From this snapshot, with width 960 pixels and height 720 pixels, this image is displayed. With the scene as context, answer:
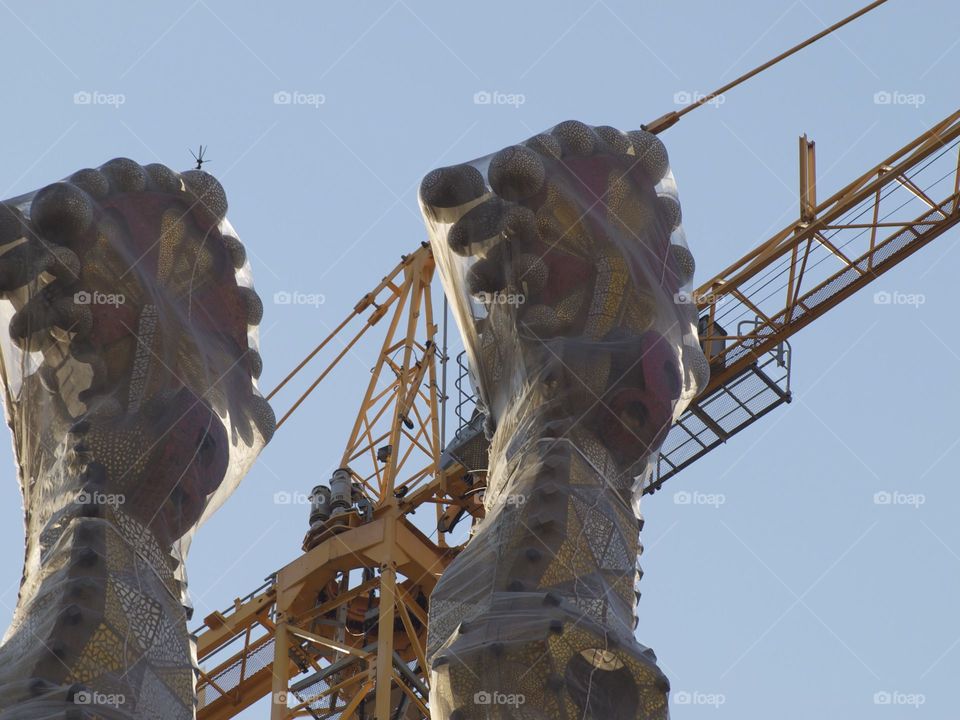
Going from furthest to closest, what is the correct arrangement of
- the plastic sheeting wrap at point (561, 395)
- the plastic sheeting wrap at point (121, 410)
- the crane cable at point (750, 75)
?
the crane cable at point (750, 75), the plastic sheeting wrap at point (121, 410), the plastic sheeting wrap at point (561, 395)

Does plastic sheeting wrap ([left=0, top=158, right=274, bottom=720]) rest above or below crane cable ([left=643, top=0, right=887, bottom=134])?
below

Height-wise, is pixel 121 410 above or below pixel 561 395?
above

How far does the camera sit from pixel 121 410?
18234mm

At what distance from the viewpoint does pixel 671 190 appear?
19.9m

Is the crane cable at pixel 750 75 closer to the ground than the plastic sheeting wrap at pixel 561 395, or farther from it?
farther from it

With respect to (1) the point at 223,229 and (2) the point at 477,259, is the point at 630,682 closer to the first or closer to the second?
(2) the point at 477,259

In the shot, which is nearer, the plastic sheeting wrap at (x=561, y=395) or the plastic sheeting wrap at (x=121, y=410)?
the plastic sheeting wrap at (x=561, y=395)

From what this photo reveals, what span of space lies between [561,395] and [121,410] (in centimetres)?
355

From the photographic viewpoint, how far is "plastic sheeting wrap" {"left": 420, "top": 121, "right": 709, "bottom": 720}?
51.5 ft

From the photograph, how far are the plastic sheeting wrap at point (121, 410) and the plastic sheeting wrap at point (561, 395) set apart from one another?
205cm

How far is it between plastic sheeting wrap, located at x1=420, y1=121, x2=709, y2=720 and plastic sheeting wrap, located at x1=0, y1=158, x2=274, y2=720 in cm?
205

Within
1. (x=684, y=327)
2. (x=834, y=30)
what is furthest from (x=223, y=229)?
(x=834, y=30)

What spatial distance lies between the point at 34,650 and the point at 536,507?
3813mm

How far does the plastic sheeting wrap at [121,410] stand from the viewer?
650 inches
